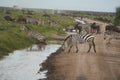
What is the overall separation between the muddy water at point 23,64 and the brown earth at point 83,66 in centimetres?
60

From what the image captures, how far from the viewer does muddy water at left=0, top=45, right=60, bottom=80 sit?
16984mm

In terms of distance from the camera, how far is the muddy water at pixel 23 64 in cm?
1698

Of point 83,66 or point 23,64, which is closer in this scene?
point 83,66

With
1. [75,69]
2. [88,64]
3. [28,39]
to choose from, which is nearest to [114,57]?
[88,64]

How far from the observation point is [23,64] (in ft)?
67.5

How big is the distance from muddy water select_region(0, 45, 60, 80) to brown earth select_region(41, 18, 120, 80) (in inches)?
23.8

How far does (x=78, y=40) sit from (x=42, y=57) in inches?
151

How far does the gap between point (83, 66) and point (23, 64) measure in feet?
11.0

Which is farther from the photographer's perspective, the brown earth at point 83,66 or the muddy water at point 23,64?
the muddy water at point 23,64

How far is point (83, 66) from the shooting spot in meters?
19.3

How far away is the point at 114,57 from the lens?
929 inches

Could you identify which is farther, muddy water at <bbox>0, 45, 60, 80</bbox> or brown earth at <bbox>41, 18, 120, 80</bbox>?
muddy water at <bbox>0, 45, 60, 80</bbox>

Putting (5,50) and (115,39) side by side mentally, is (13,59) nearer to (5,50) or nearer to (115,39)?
(5,50)

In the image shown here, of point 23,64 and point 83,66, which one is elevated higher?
point 83,66
